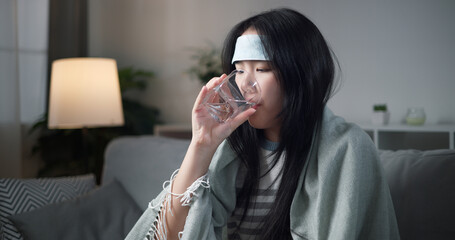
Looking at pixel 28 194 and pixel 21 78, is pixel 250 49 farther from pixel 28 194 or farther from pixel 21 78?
pixel 21 78

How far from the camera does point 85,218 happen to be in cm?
172

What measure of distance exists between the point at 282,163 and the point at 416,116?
4.03ft

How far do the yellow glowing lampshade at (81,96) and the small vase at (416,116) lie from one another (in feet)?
5.32

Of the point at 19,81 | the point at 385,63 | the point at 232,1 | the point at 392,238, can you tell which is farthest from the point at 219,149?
the point at 19,81

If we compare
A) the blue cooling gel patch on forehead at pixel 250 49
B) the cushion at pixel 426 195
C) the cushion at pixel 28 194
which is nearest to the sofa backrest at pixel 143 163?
the cushion at pixel 28 194

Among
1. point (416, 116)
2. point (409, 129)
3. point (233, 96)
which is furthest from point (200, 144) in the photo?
point (416, 116)

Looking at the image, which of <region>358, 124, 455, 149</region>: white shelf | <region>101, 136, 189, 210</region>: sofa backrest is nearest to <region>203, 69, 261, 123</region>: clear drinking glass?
<region>101, 136, 189, 210</region>: sofa backrest

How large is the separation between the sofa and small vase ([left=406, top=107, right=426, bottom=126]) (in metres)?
0.84

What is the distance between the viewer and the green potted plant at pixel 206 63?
3.16m

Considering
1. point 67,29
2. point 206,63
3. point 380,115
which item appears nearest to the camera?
point 380,115

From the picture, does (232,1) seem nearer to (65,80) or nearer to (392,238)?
(65,80)

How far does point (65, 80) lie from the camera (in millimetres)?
2523

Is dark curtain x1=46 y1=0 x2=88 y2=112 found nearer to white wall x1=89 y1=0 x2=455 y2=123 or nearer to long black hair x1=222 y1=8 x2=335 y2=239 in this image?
white wall x1=89 y1=0 x2=455 y2=123

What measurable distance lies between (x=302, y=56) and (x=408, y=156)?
50 centimetres
